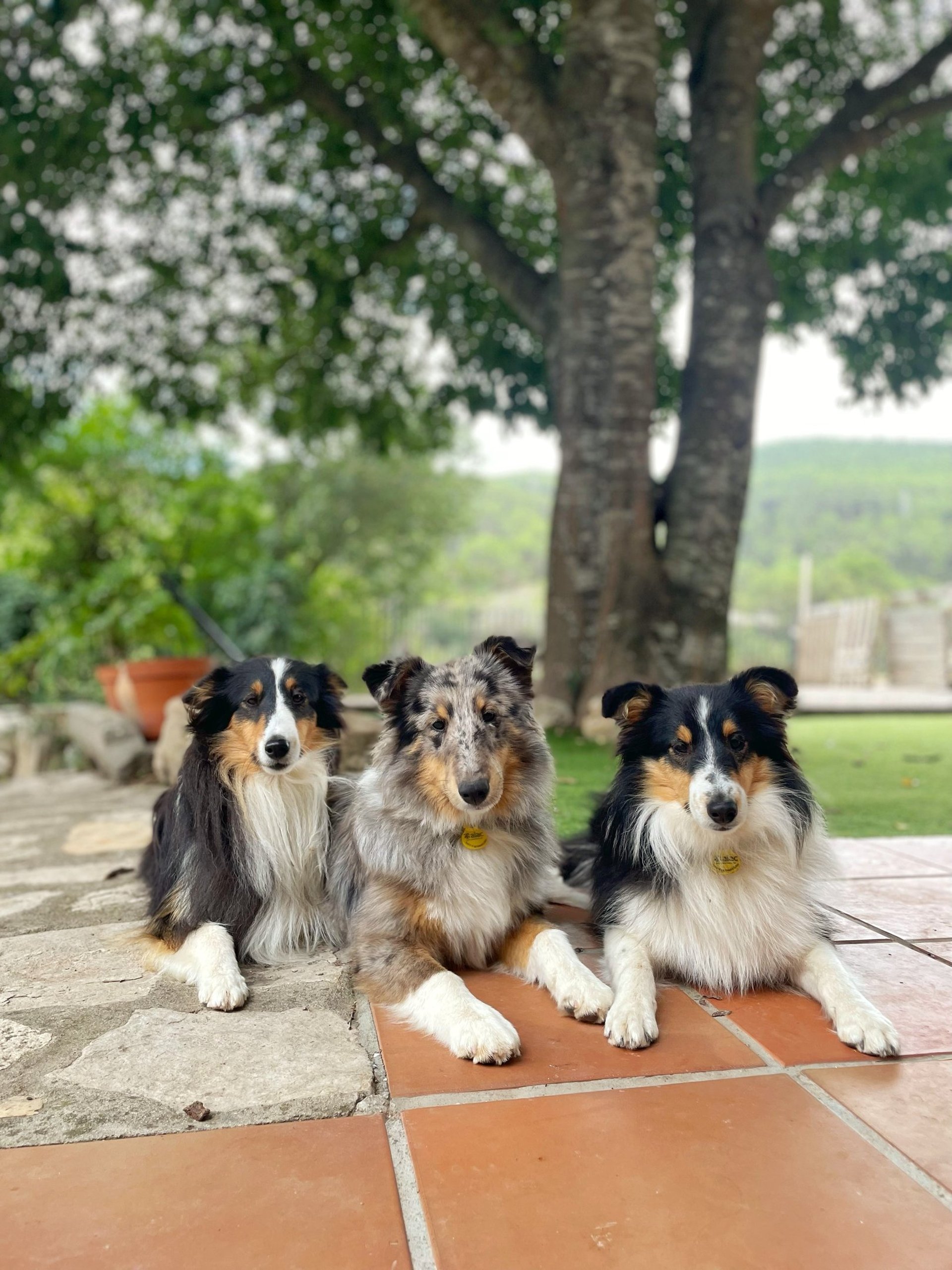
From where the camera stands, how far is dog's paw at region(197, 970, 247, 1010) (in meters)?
2.43

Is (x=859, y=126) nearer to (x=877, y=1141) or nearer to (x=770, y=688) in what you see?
(x=770, y=688)

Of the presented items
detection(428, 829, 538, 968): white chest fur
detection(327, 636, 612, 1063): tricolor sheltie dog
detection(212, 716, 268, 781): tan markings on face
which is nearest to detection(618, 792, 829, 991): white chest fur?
detection(327, 636, 612, 1063): tricolor sheltie dog

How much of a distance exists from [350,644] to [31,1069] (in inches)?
642

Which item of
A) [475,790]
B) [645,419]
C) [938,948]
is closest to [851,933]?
[938,948]

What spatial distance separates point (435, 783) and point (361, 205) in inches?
353

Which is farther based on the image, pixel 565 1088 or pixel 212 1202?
pixel 565 1088

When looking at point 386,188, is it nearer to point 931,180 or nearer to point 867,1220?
point 931,180

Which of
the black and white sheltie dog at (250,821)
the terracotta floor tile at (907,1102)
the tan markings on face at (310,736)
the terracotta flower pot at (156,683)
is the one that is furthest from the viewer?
the terracotta flower pot at (156,683)

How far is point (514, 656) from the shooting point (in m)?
2.89

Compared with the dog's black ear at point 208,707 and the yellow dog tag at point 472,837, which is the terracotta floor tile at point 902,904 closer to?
the yellow dog tag at point 472,837

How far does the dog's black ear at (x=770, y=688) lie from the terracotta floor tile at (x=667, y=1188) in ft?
3.48

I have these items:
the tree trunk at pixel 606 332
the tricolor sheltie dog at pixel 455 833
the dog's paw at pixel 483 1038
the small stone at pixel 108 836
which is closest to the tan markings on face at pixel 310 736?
the tricolor sheltie dog at pixel 455 833

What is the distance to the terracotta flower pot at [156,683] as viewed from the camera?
291 inches

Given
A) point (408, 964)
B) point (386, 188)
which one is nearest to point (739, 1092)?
point (408, 964)
